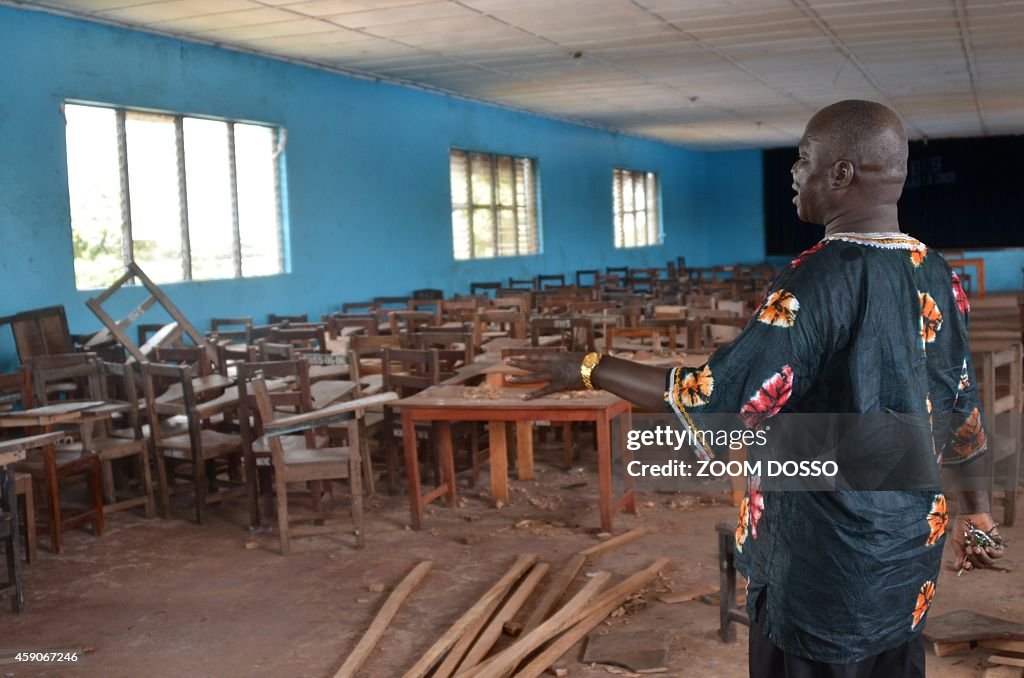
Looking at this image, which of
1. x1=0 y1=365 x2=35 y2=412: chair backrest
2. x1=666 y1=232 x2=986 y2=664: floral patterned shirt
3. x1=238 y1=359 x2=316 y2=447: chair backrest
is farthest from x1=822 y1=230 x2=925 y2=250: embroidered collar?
x1=0 y1=365 x2=35 y2=412: chair backrest

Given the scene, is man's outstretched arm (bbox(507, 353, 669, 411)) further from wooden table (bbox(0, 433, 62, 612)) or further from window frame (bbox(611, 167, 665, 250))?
window frame (bbox(611, 167, 665, 250))

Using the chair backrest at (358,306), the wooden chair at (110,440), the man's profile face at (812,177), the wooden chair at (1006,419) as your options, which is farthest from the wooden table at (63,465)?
the chair backrest at (358,306)

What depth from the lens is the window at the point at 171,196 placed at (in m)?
7.64

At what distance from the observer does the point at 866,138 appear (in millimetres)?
1664

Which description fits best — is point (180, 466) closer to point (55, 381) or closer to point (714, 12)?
point (55, 381)

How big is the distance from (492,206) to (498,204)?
18cm

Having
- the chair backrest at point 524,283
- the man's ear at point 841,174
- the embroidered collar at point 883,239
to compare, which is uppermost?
the man's ear at point 841,174

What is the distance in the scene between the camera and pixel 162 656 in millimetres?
3676

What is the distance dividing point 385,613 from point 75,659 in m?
1.07

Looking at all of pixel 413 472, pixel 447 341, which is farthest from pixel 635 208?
pixel 413 472

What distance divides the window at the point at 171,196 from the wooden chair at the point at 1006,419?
230 inches

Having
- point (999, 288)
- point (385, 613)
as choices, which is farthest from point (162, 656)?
point (999, 288)

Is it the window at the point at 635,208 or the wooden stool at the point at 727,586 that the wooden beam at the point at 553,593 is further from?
the window at the point at 635,208

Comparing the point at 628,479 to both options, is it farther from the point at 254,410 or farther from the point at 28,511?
the point at 28,511
